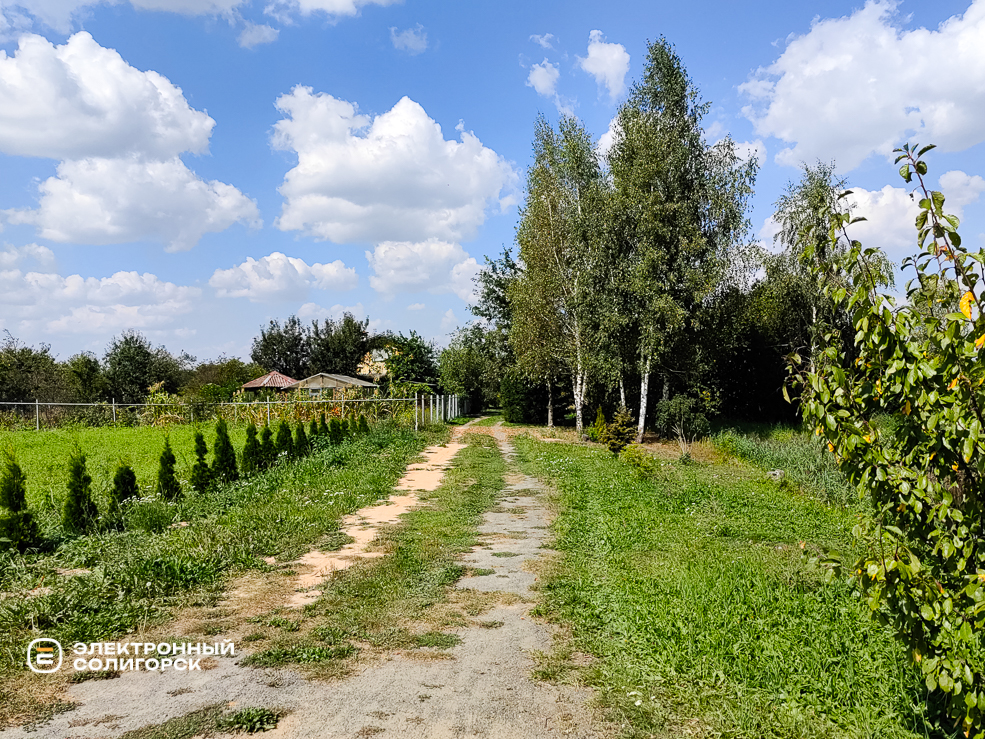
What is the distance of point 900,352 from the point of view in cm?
245

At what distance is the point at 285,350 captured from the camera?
211ft

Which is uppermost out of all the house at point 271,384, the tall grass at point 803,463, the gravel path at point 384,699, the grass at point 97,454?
the house at point 271,384

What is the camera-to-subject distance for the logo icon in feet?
14.1

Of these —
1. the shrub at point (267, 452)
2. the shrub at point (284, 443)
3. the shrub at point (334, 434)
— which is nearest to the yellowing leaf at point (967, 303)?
the shrub at point (267, 452)

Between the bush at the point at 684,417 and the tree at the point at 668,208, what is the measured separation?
103cm

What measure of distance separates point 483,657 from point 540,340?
22.7 m

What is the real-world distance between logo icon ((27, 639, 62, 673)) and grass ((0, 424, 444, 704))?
7cm

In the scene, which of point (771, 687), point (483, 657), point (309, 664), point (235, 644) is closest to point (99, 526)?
point (235, 644)

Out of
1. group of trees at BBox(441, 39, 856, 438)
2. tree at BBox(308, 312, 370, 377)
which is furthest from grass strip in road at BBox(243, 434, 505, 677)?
tree at BBox(308, 312, 370, 377)

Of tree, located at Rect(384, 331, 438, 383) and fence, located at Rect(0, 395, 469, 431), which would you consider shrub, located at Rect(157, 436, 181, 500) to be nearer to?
fence, located at Rect(0, 395, 469, 431)

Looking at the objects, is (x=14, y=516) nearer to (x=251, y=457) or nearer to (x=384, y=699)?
(x=384, y=699)

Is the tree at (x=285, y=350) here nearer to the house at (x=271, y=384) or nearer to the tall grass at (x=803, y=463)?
the house at (x=271, y=384)

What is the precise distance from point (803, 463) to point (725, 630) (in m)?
10.6

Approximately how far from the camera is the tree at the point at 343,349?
2430 inches
